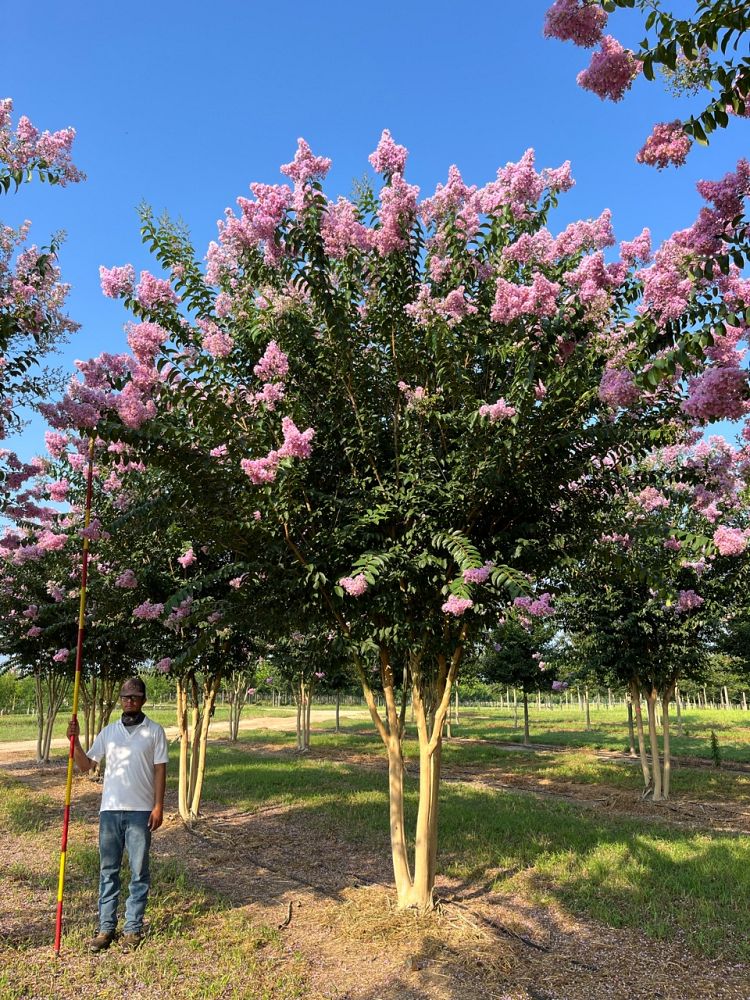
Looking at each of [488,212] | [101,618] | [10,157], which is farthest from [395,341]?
[101,618]

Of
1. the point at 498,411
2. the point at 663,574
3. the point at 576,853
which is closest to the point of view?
the point at 498,411

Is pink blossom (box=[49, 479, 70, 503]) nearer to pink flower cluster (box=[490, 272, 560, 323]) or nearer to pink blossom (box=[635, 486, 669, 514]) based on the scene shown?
A: pink flower cluster (box=[490, 272, 560, 323])

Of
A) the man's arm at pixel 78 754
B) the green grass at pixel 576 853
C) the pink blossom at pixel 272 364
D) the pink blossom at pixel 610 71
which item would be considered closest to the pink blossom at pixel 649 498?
the green grass at pixel 576 853

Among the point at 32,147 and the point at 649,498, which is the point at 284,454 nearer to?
the point at 32,147

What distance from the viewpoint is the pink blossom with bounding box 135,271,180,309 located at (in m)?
5.10

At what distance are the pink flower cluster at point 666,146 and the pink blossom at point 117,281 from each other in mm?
3793

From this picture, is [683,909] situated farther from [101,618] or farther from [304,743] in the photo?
[304,743]

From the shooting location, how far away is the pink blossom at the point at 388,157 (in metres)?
4.63

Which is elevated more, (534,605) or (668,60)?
(668,60)

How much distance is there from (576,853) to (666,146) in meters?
7.60

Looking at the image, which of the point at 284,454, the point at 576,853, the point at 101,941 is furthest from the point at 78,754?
the point at 576,853

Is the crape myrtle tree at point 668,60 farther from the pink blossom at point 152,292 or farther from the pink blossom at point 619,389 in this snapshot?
the pink blossom at point 152,292

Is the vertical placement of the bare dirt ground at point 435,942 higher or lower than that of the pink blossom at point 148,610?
lower

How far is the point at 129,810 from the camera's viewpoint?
4.65 meters
